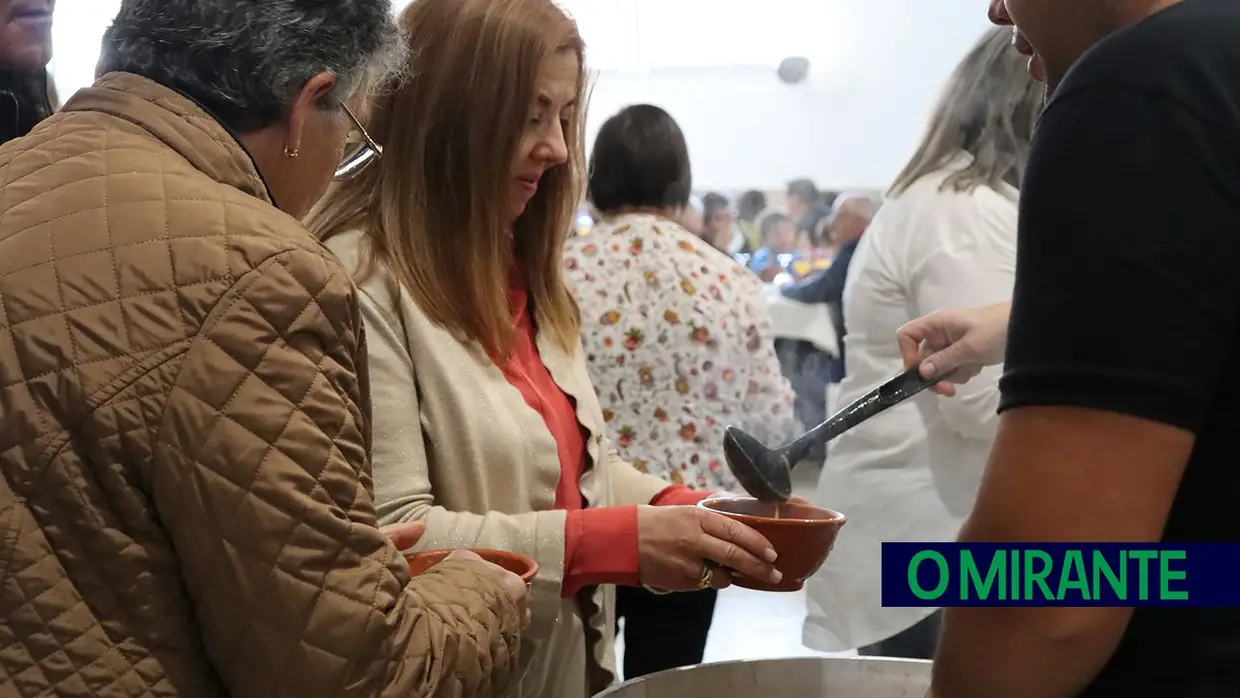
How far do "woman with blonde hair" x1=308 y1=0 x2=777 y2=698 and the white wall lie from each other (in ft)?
10.8

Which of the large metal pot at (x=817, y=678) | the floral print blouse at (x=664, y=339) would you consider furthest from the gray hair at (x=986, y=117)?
the large metal pot at (x=817, y=678)

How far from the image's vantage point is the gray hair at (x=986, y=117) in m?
1.85

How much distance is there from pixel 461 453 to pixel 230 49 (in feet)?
1.65

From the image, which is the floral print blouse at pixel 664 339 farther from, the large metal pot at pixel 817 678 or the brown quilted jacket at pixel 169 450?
A: the brown quilted jacket at pixel 169 450

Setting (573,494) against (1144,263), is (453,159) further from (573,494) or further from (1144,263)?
(1144,263)

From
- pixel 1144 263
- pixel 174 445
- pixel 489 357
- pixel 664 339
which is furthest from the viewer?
pixel 664 339

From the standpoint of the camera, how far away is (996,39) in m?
1.87

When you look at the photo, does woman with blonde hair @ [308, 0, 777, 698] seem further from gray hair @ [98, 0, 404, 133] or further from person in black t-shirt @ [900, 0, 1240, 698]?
person in black t-shirt @ [900, 0, 1240, 698]

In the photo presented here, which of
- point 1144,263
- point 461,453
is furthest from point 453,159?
point 1144,263

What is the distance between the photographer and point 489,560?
102 cm


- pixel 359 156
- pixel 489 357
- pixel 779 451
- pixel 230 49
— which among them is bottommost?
pixel 779 451

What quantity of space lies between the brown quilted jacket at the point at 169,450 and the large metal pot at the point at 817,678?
1.14 ft

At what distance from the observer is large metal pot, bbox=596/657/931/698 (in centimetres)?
102

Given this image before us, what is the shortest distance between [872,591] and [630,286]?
2.25 feet
